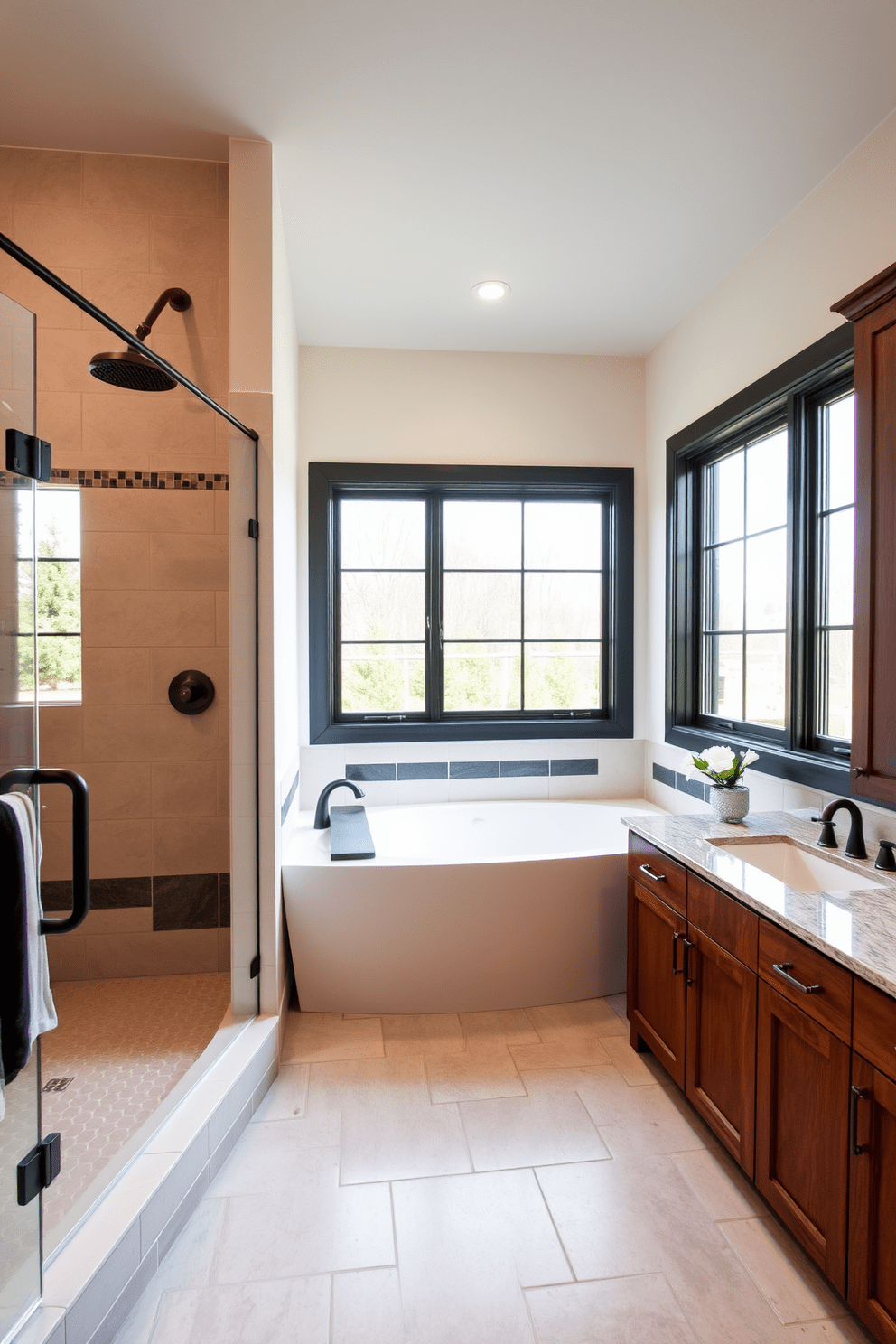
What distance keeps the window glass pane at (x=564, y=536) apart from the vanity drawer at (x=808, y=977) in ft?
7.73

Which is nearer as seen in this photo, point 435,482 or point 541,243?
point 541,243

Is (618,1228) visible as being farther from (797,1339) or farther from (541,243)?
(541,243)

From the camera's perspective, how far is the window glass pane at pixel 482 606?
358 cm

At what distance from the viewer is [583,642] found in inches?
145

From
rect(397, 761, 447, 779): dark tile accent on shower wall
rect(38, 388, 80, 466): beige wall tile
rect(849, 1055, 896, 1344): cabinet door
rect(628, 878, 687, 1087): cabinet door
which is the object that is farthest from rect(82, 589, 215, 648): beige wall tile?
rect(849, 1055, 896, 1344): cabinet door

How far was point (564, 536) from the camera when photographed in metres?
3.66

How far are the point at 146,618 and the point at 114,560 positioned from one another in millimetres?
227

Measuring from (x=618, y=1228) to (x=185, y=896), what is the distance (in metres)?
1.71

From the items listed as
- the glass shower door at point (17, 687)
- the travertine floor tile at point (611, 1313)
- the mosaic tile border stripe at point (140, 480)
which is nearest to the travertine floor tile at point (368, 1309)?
the travertine floor tile at point (611, 1313)

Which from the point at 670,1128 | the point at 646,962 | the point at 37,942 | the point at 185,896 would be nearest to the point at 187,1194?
the point at 37,942

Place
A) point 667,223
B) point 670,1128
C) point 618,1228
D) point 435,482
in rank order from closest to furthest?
1. point 618,1228
2. point 670,1128
3. point 667,223
4. point 435,482

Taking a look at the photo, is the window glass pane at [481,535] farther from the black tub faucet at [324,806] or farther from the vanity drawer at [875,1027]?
the vanity drawer at [875,1027]

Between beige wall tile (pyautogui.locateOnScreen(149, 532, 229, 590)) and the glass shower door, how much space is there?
135 centimetres

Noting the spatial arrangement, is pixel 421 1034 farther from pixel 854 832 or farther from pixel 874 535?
pixel 874 535
